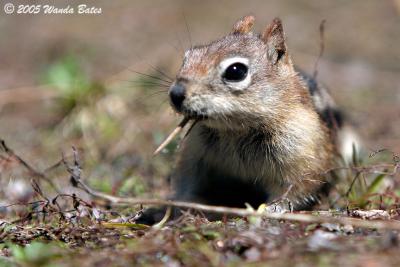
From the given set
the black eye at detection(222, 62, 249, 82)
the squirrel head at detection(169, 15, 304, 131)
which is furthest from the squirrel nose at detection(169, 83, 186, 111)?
the black eye at detection(222, 62, 249, 82)

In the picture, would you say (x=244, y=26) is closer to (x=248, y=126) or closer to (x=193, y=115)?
(x=248, y=126)

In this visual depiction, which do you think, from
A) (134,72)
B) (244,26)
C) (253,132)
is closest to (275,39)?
(244,26)

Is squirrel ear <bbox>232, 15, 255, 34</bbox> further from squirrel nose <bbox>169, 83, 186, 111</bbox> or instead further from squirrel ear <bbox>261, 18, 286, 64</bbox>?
squirrel nose <bbox>169, 83, 186, 111</bbox>

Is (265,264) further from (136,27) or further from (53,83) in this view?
(136,27)

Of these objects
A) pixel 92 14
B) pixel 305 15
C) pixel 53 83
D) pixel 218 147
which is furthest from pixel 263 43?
pixel 92 14

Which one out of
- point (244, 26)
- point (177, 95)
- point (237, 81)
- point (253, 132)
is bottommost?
point (253, 132)

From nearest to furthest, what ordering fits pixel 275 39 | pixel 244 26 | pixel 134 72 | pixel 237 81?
pixel 237 81 → pixel 275 39 → pixel 244 26 → pixel 134 72
